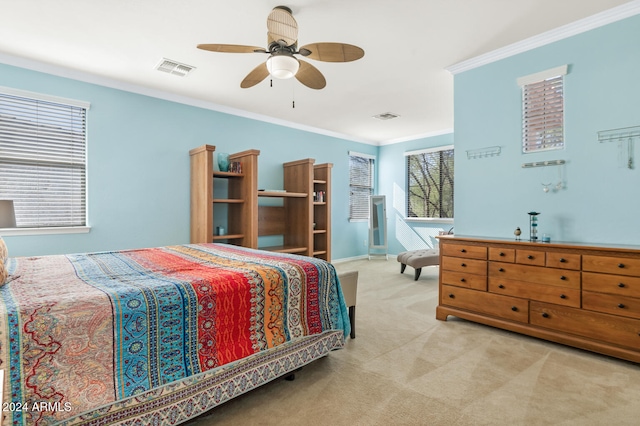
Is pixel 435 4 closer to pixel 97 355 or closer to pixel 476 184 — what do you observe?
pixel 476 184

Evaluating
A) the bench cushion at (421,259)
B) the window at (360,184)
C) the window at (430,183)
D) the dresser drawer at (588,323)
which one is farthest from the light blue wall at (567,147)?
the window at (360,184)

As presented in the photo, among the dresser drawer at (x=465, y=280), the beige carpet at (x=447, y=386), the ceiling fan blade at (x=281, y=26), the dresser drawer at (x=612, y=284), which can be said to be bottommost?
the beige carpet at (x=447, y=386)

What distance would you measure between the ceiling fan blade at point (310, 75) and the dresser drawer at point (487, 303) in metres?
2.25

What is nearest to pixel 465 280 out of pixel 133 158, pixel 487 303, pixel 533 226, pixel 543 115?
pixel 487 303

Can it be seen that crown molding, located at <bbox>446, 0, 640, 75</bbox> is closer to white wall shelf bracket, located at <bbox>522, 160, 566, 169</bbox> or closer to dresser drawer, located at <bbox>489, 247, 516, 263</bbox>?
white wall shelf bracket, located at <bbox>522, 160, 566, 169</bbox>

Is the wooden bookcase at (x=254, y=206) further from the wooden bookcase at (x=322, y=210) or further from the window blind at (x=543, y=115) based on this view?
the window blind at (x=543, y=115)

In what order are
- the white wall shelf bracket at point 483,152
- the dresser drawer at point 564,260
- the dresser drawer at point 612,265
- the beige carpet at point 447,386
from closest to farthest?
1. the beige carpet at point 447,386
2. the dresser drawer at point 612,265
3. the dresser drawer at point 564,260
4. the white wall shelf bracket at point 483,152

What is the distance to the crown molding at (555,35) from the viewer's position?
260cm

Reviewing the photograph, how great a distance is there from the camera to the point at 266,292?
1939 millimetres

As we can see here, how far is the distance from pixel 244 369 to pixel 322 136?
17.2ft

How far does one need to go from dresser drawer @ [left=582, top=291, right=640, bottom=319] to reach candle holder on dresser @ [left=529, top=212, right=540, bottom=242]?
58 centimetres

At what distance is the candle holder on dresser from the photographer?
9.61 ft

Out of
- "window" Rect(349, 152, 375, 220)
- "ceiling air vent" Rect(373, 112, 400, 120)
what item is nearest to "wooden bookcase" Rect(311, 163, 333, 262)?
"ceiling air vent" Rect(373, 112, 400, 120)

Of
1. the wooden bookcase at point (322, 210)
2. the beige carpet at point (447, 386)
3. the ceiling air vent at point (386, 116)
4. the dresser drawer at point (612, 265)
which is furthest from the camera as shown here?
the wooden bookcase at point (322, 210)
